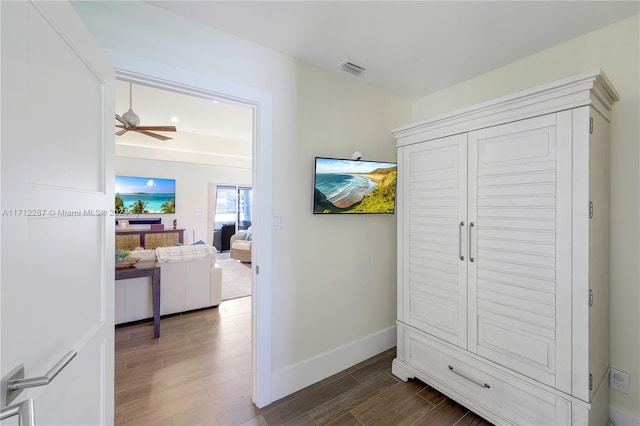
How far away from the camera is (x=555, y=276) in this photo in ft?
4.77

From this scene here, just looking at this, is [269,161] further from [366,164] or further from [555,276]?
[555,276]

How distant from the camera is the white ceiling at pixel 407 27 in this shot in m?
1.53

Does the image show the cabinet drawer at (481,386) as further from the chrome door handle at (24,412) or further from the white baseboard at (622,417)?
the chrome door handle at (24,412)

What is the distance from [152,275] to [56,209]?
8.01 ft

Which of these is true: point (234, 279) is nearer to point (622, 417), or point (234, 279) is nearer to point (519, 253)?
point (519, 253)

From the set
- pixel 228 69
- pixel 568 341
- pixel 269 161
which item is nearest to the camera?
pixel 568 341

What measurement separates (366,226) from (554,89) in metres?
1.55

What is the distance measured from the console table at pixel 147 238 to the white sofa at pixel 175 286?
8.23 feet

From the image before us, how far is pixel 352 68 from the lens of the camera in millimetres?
2172

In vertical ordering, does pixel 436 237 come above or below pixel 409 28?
below

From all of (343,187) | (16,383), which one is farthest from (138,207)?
(16,383)

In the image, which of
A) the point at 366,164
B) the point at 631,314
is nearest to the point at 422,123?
the point at 366,164

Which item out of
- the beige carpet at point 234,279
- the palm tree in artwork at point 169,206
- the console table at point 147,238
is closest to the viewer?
the beige carpet at point 234,279

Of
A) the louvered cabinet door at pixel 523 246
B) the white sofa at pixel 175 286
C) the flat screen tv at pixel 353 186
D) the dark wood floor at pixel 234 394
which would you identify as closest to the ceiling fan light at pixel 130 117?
the white sofa at pixel 175 286
